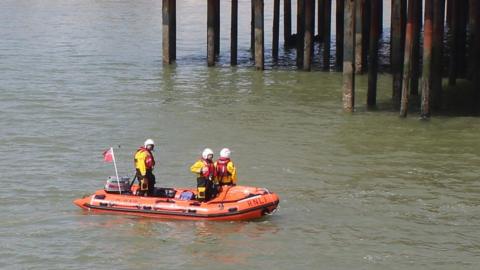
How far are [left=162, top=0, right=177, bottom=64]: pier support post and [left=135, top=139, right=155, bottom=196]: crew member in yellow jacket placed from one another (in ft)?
51.5

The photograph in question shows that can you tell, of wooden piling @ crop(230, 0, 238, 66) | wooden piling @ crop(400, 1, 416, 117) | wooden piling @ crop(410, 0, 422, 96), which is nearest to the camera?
wooden piling @ crop(400, 1, 416, 117)

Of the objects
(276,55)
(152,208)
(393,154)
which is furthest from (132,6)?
(152,208)

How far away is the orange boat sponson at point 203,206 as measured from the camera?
62.2 ft

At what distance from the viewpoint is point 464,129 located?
26875 millimetres

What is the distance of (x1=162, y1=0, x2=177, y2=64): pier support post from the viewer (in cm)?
3475

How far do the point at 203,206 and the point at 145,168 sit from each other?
1.30 m

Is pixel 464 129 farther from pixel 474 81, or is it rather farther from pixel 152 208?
pixel 152 208

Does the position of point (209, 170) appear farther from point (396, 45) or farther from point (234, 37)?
point (234, 37)

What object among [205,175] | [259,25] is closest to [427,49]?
[259,25]

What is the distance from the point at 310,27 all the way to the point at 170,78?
486cm

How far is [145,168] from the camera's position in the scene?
63.5ft

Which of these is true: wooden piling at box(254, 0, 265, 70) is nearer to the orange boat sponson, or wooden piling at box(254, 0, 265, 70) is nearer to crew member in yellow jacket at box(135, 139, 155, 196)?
crew member in yellow jacket at box(135, 139, 155, 196)

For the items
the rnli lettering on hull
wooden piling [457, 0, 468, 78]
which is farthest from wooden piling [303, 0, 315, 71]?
the rnli lettering on hull

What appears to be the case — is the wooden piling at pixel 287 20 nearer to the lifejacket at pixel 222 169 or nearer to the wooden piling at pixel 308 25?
the wooden piling at pixel 308 25
